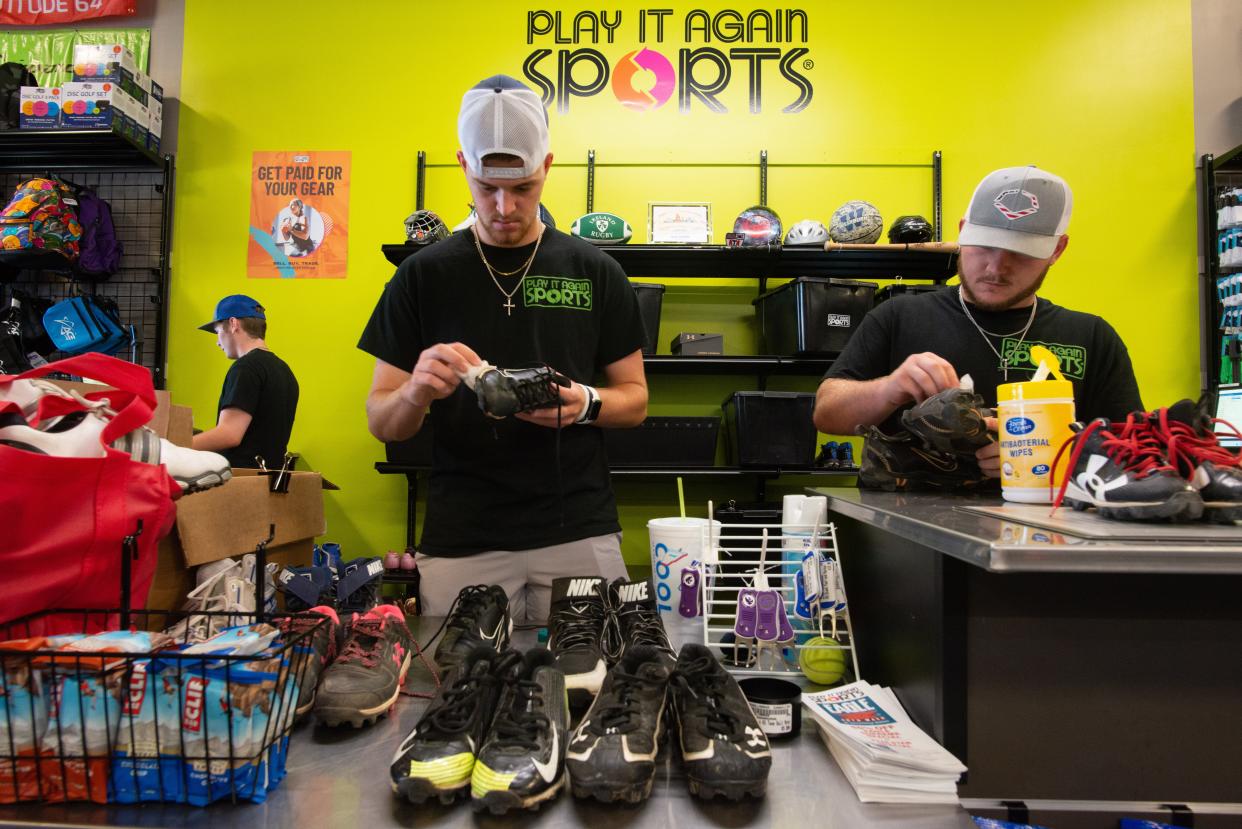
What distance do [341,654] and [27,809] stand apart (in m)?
0.36

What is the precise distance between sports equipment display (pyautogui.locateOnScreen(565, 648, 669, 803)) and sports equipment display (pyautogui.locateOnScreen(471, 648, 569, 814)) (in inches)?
0.9

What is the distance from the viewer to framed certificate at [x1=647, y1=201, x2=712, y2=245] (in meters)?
3.72

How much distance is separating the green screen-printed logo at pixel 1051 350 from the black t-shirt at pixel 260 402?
9.35ft

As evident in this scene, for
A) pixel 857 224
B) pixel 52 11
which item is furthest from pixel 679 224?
pixel 52 11

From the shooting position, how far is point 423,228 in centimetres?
365

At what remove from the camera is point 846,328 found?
11.4 ft

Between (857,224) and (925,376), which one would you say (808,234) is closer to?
(857,224)

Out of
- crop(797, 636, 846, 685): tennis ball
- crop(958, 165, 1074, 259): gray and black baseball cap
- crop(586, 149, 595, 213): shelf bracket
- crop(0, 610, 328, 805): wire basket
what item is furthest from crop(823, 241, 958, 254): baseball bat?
crop(0, 610, 328, 805): wire basket

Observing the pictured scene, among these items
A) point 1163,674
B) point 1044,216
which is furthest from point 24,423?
point 1044,216

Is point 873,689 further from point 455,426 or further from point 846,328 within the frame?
point 846,328

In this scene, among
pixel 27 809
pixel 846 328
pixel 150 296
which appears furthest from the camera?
pixel 150 296

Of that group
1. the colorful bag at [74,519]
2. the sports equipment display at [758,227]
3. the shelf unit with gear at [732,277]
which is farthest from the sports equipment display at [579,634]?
the sports equipment display at [758,227]

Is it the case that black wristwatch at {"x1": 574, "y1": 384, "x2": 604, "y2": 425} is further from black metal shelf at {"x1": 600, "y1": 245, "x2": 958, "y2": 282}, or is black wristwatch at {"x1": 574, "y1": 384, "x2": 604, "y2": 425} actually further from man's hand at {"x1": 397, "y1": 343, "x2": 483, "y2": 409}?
black metal shelf at {"x1": 600, "y1": 245, "x2": 958, "y2": 282}

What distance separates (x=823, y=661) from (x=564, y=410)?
0.66 metres
